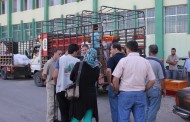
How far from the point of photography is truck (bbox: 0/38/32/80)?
60.5 feet

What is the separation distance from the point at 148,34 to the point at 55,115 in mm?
15571

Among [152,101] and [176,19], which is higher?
[176,19]

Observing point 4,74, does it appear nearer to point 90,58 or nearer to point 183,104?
point 183,104

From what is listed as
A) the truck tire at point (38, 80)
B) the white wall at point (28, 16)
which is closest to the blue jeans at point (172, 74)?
the truck tire at point (38, 80)

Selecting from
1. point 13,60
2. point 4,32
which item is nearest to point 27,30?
point 4,32

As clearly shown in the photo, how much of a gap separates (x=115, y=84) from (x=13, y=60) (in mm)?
14203

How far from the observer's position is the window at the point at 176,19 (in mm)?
19656

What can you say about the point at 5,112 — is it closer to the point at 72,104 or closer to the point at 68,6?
the point at 72,104

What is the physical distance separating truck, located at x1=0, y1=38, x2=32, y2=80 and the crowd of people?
11934mm

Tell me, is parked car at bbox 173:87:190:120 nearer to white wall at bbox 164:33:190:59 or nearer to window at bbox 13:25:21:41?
white wall at bbox 164:33:190:59

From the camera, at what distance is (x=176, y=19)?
20.1m

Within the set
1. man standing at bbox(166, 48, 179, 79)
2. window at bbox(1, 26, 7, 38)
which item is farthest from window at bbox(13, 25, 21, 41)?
man standing at bbox(166, 48, 179, 79)

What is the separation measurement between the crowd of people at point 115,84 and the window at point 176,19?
46.9ft

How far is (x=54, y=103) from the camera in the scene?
6.85 m
